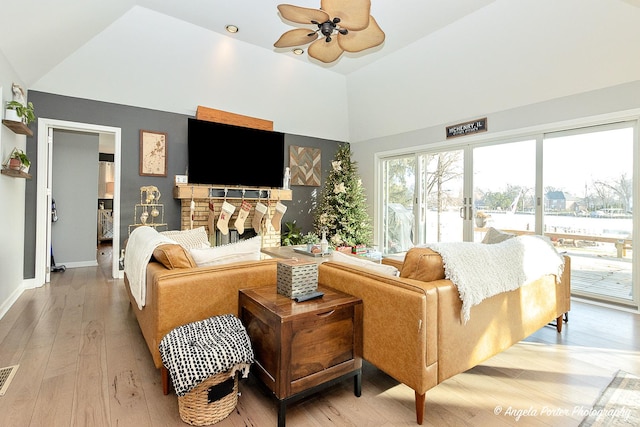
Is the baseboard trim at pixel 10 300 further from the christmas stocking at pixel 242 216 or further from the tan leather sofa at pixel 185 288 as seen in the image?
the christmas stocking at pixel 242 216

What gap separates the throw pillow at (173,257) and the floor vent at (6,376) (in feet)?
3.63

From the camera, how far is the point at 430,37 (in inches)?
166

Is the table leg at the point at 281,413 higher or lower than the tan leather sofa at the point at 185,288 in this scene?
lower

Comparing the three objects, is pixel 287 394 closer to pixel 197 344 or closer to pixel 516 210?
pixel 197 344

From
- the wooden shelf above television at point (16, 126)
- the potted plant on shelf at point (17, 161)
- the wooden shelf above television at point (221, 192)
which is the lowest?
the wooden shelf above television at point (221, 192)

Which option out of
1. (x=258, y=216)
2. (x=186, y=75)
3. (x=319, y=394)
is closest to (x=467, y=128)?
(x=258, y=216)

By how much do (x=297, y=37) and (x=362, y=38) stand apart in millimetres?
611

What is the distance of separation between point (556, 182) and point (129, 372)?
16.0 ft

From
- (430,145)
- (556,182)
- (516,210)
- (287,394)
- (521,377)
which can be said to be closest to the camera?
(287,394)

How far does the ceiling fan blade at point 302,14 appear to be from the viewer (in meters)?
2.44

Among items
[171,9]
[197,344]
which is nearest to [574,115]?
[197,344]

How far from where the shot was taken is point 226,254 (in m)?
2.19

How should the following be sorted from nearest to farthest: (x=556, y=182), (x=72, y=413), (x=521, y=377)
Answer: (x=72, y=413), (x=521, y=377), (x=556, y=182)

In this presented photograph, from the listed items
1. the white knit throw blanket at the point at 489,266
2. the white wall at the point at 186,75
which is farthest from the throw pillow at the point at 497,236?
the white wall at the point at 186,75
